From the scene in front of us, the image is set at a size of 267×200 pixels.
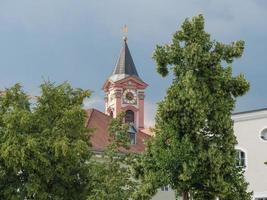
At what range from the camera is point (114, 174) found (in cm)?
→ 2903

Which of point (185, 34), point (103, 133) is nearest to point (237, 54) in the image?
point (185, 34)

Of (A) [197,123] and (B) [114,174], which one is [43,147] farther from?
(A) [197,123]

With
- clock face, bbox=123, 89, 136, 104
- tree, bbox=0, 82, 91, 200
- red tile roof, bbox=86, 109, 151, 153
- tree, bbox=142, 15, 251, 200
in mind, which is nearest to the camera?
tree, bbox=142, 15, 251, 200

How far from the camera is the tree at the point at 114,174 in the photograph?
2783cm

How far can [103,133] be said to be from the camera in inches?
1682

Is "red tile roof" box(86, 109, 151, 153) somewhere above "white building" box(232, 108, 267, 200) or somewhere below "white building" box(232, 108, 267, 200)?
above

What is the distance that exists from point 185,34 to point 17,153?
10.5m

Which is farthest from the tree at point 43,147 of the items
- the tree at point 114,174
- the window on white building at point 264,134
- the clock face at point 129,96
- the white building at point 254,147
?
the clock face at point 129,96

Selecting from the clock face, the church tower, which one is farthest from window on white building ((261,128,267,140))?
the clock face

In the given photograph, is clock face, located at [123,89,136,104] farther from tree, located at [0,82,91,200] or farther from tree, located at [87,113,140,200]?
tree, located at [0,82,91,200]

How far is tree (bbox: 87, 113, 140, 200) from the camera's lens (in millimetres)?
27828

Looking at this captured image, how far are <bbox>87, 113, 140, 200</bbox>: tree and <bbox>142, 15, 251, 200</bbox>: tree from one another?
649cm

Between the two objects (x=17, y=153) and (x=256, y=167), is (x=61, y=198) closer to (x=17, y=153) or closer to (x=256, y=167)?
(x=17, y=153)

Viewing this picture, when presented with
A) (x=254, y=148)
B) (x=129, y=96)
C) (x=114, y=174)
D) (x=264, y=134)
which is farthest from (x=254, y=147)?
(x=129, y=96)
